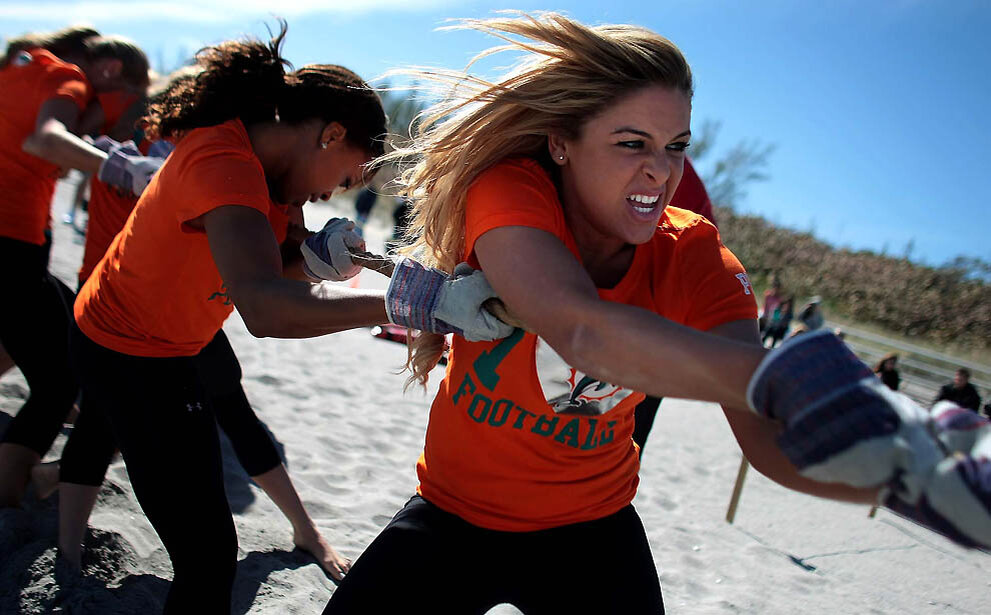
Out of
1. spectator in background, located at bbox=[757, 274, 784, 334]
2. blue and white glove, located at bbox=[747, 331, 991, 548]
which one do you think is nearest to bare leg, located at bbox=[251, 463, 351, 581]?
blue and white glove, located at bbox=[747, 331, 991, 548]

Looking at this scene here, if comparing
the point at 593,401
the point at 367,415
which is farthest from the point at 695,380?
the point at 367,415

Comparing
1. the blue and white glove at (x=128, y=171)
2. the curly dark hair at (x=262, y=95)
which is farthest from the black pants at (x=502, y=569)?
the blue and white glove at (x=128, y=171)

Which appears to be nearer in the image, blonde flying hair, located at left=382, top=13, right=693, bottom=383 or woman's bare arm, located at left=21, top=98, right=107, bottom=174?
blonde flying hair, located at left=382, top=13, right=693, bottom=383

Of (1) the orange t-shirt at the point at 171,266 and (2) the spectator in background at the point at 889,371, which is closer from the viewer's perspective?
(1) the orange t-shirt at the point at 171,266

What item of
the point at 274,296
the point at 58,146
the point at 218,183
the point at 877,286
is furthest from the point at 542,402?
the point at 877,286

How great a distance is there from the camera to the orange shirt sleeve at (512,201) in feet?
5.21

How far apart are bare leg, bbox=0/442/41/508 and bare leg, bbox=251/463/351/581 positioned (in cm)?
90

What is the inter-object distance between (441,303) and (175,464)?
943mm

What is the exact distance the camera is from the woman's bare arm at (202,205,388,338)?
1.70 m

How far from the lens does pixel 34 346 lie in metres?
3.07

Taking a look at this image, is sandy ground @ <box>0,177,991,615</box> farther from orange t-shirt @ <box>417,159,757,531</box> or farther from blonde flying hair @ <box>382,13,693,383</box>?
blonde flying hair @ <box>382,13,693,383</box>

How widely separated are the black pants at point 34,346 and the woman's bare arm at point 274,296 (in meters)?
1.64

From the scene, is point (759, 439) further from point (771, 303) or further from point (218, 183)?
point (771, 303)

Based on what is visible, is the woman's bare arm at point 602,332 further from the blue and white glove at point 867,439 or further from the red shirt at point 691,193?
the red shirt at point 691,193
